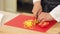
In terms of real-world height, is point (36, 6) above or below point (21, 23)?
above

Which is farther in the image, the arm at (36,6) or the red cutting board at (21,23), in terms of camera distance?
the arm at (36,6)

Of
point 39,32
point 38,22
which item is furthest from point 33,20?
point 39,32

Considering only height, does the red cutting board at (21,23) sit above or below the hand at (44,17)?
below

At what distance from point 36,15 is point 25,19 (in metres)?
0.09

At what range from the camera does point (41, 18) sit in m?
1.12

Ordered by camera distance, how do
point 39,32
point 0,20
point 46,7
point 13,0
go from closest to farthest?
point 39,32, point 0,20, point 46,7, point 13,0

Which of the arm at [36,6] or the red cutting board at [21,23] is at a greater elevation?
the arm at [36,6]

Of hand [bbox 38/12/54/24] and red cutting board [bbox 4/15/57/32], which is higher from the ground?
hand [bbox 38/12/54/24]

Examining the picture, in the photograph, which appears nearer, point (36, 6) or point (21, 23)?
point (21, 23)

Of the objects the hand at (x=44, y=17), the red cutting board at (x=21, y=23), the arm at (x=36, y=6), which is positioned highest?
the arm at (x=36, y=6)

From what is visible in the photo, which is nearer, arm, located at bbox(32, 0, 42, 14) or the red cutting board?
the red cutting board

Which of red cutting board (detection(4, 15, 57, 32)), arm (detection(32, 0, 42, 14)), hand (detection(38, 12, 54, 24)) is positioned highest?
arm (detection(32, 0, 42, 14))

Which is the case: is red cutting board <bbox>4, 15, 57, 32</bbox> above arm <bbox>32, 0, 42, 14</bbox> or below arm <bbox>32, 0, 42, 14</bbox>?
below

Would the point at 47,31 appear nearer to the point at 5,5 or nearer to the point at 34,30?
the point at 34,30
